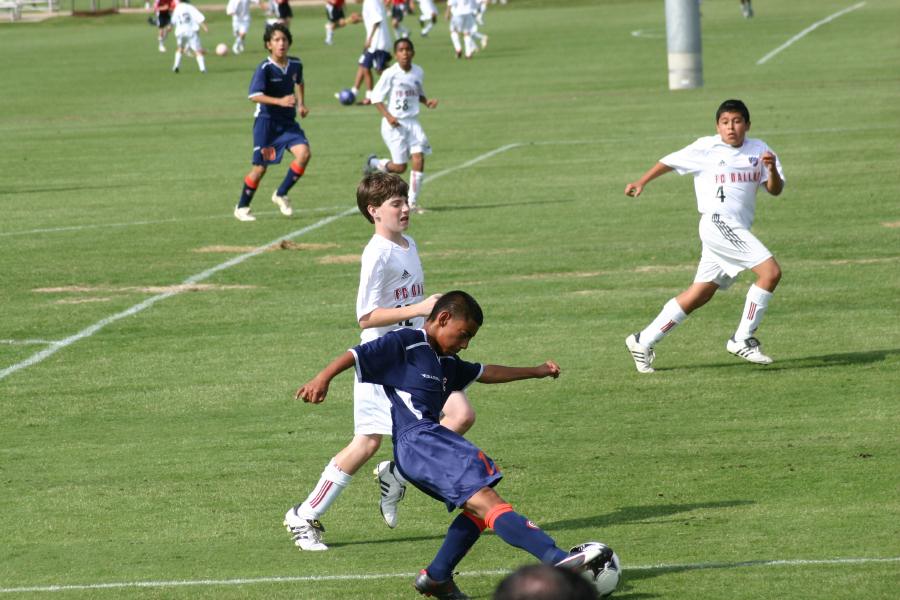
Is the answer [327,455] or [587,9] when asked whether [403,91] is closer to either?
[327,455]

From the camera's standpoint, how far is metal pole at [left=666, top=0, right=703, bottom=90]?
1580 inches

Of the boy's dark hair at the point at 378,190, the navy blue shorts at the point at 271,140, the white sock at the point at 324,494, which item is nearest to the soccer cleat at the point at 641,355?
the boy's dark hair at the point at 378,190

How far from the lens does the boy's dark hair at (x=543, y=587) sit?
354 cm

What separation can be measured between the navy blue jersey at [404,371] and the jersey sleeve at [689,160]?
5847mm

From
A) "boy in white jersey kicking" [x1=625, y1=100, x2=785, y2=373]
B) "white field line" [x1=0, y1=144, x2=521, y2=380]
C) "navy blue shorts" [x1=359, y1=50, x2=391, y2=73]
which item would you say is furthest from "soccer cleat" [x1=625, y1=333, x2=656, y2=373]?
"navy blue shorts" [x1=359, y1=50, x2=391, y2=73]

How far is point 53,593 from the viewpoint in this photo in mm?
7773

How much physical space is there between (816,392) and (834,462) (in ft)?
6.81

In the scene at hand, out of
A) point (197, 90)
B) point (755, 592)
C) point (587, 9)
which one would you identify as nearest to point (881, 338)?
point (755, 592)

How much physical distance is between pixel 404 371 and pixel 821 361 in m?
6.10

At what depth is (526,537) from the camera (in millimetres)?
6984

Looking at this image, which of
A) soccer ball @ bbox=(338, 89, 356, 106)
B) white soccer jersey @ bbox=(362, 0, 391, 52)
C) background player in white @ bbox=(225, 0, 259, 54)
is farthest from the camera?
background player in white @ bbox=(225, 0, 259, 54)

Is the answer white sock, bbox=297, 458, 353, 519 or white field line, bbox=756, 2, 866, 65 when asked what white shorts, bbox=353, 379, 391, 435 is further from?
white field line, bbox=756, 2, 866, 65

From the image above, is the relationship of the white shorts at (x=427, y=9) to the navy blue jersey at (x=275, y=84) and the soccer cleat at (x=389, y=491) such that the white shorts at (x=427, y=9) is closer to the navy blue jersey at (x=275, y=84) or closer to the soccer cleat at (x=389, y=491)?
the navy blue jersey at (x=275, y=84)

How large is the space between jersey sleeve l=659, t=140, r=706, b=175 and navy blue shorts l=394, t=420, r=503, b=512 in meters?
6.03
